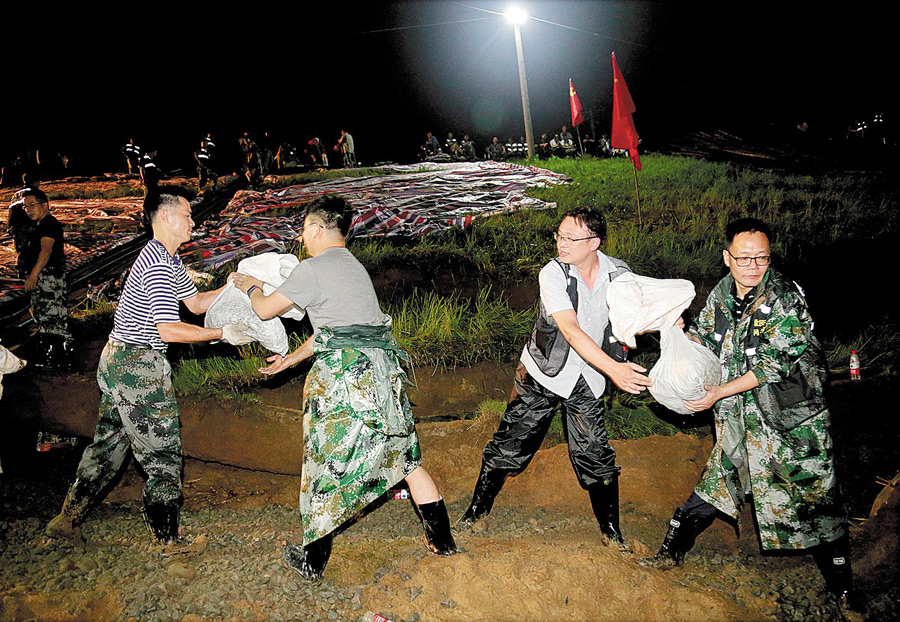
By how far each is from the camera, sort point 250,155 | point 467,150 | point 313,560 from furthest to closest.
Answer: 1. point 467,150
2. point 250,155
3. point 313,560

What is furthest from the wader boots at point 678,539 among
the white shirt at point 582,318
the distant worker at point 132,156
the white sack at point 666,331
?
the distant worker at point 132,156

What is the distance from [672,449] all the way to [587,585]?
1.41 metres

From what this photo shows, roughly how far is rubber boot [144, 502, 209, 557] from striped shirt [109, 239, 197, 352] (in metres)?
0.87

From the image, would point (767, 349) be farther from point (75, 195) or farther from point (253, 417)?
point (75, 195)

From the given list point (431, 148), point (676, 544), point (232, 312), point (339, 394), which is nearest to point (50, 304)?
point (232, 312)

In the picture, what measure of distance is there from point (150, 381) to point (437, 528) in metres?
1.63

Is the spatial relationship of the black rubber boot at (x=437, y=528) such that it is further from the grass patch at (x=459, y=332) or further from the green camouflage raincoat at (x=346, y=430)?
the grass patch at (x=459, y=332)

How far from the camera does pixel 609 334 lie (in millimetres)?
2998

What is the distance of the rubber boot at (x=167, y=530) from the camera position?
10.3 feet

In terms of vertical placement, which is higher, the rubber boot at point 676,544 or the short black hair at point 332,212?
the short black hair at point 332,212

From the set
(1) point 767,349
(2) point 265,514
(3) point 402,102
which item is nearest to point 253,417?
(2) point 265,514

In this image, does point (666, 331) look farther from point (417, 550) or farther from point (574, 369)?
point (417, 550)

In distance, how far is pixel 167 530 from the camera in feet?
→ 10.3

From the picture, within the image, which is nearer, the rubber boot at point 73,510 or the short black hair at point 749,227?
the short black hair at point 749,227
